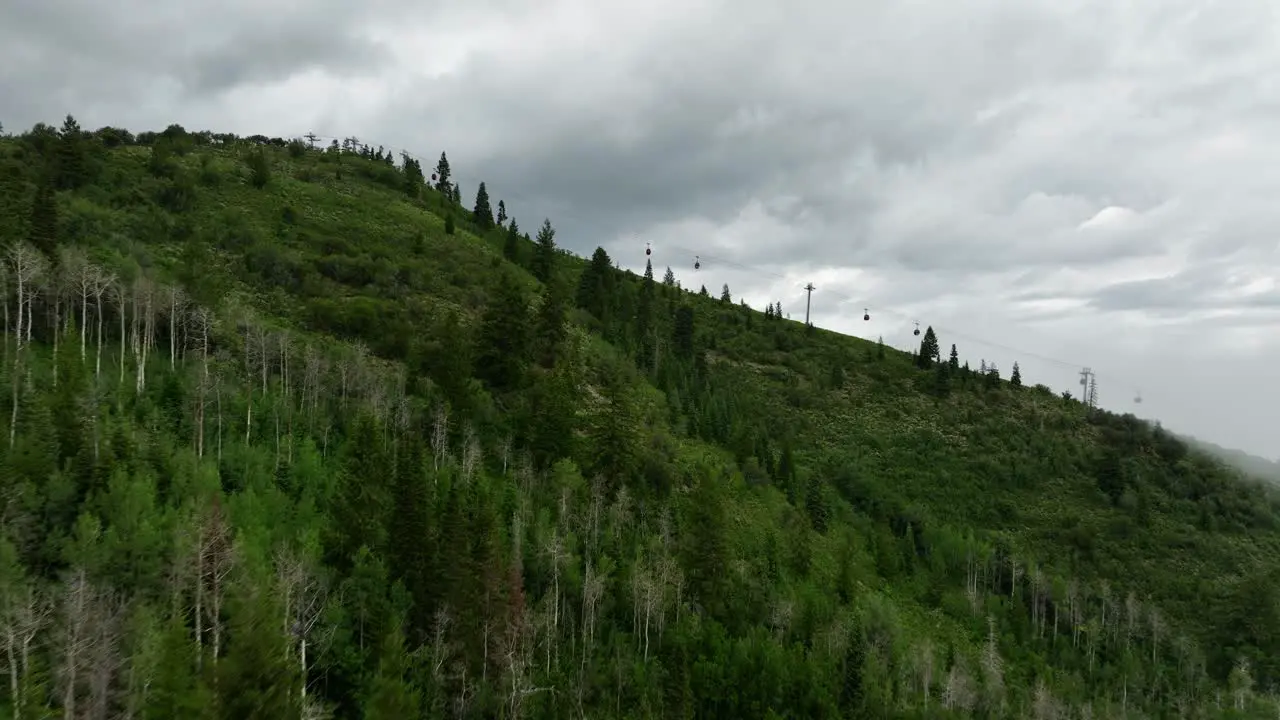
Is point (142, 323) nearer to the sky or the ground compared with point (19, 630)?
nearer to the sky

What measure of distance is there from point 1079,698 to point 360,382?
94.2 metres

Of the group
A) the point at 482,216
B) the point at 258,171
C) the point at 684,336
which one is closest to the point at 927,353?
the point at 684,336

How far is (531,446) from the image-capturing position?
261ft

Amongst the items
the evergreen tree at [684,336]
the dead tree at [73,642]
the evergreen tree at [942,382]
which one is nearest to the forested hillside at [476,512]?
the dead tree at [73,642]

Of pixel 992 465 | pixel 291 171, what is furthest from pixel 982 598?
pixel 291 171

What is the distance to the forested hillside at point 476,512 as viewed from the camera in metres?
42.4

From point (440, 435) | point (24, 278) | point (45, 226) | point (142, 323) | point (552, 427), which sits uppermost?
point (45, 226)

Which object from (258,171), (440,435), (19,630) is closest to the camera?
(19,630)

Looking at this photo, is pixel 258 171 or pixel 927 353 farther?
pixel 927 353

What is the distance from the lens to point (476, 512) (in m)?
59.9

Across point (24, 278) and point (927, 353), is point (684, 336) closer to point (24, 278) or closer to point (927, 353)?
point (927, 353)

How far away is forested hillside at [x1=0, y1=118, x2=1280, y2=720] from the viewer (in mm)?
42406

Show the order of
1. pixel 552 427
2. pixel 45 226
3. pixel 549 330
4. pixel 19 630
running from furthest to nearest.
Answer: pixel 549 330
pixel 552 427
pixel 45 226
pixel 19 630

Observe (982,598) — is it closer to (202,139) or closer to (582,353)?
(582,353)
